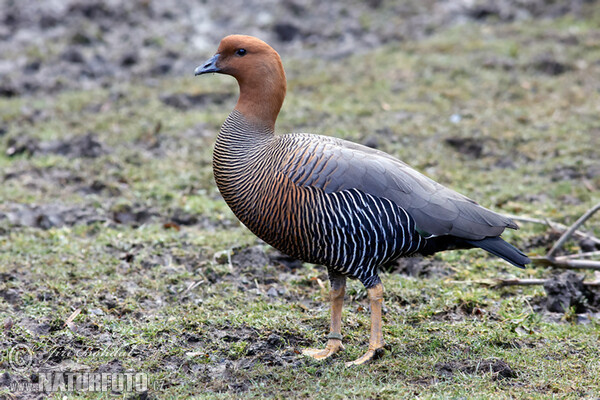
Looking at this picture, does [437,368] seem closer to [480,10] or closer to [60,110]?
[60,110]

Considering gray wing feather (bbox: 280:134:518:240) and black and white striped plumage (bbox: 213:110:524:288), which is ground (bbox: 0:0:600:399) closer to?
black and white striped plumage (bbox: 213:110:524:288)

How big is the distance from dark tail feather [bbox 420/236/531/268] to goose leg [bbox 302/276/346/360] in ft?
1.98

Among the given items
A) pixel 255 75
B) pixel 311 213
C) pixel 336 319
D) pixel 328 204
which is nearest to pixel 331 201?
pixel 328 204

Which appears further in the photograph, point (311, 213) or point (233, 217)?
point (233, 217)

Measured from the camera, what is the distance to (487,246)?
14.4ft

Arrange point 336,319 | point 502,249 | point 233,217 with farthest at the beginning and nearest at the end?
point 233,217
point 336,319
point 502,249

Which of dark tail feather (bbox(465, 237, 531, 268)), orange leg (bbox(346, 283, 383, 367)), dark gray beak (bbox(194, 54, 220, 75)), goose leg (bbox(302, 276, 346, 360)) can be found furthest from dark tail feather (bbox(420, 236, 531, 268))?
dark gray beak (bbox(194, 54, 220, 75))

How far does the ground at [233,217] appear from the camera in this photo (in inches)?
168

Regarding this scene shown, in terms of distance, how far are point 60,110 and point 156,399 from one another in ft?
19.6

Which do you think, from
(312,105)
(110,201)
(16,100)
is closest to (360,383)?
(110,201)

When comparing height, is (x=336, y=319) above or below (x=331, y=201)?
below

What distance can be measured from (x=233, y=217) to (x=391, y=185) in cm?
245

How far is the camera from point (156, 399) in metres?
3.84

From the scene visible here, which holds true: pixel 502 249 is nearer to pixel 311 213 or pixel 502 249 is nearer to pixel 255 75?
pixel 311 213
